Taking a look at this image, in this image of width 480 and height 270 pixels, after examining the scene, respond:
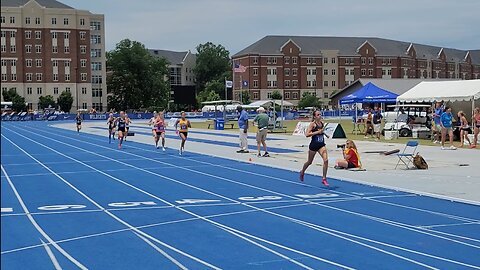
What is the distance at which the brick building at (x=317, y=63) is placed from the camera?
412 ft

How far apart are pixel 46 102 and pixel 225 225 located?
333ft

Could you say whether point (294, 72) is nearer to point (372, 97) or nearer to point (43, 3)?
point (43, 3)

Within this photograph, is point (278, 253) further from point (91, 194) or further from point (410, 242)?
point (91, 194)

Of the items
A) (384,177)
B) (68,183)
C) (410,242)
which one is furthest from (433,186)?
(68,183)

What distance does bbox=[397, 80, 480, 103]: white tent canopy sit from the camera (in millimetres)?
30828

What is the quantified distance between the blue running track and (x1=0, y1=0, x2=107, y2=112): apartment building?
96075 mm

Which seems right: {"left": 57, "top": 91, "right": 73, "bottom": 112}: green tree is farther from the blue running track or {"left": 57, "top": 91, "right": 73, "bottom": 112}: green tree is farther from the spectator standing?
the blue running track

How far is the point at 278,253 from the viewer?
7.89 metres

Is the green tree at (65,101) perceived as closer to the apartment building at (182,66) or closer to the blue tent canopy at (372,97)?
the apartment building at (182,66)

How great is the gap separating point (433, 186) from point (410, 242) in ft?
20.6

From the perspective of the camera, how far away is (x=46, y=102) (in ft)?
349

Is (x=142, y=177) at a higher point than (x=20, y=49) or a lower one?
lower

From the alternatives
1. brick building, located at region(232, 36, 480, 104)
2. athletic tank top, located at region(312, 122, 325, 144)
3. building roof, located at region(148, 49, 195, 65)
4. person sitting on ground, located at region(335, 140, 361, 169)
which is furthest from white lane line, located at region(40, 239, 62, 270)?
building roof, located at region(148, 49, 195, 65)

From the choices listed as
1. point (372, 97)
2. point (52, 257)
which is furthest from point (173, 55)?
point (52, 257)
